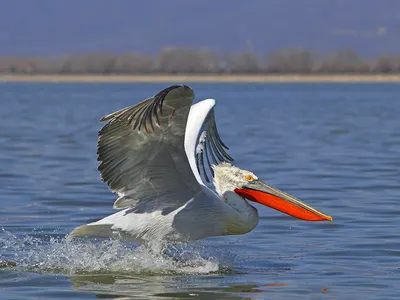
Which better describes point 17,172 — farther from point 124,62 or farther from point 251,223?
point 124,62

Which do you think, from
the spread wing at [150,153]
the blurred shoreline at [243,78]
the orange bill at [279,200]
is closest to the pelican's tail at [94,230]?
the spread wing at [150,153]

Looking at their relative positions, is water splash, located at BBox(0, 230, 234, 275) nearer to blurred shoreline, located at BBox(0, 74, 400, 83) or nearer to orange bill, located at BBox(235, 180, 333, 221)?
orange bill, located at BBox(235, 180, 333, 221)

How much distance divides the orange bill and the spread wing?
45 centimetres

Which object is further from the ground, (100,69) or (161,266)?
(161,266)

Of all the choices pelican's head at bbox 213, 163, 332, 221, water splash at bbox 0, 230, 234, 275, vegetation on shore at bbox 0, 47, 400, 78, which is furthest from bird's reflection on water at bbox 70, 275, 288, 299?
vegetation on shore at bbox 0, 47, 400, 78

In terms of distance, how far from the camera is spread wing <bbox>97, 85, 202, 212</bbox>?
7344 mm

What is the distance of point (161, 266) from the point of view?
26.7 ft

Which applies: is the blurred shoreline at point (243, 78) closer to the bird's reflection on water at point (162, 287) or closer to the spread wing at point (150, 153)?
the spread wing at point (150, 153)

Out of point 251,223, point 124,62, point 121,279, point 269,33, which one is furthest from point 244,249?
point 269,33

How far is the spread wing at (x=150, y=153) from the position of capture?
7.34m

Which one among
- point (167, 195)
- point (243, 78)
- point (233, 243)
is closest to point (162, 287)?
point (167, 195)

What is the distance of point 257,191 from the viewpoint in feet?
27.1

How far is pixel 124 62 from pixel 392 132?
125474 millimetres

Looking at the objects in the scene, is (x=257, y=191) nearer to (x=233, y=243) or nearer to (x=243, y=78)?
(x=233, y=243)
